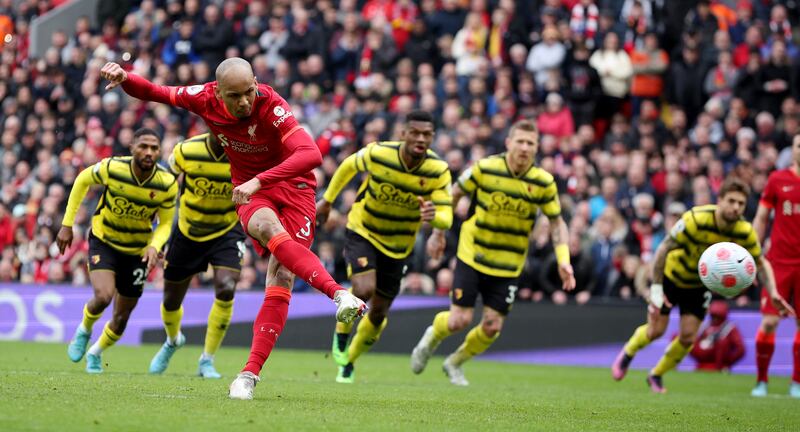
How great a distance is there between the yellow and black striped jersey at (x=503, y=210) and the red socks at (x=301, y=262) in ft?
15.6

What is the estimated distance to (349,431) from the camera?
7.23 m

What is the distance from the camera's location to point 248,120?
30.1 feet

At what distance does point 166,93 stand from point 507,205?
508cm

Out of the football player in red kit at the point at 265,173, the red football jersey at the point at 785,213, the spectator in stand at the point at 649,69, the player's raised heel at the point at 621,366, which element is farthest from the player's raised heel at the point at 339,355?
the spectator in stand at the point at 649,69

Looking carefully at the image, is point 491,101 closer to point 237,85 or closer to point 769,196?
point 769,196

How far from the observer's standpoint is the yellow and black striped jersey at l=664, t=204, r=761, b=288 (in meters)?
13.2

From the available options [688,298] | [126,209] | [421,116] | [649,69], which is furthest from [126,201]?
[649,69]

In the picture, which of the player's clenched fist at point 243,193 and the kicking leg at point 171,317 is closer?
the player's clenched fist at point 243,193

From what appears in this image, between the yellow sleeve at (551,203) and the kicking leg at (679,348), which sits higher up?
the yellow sleeve at (551,203)

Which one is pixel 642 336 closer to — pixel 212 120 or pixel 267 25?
pixel 212 120

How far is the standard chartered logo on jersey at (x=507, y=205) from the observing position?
13375 millimetres

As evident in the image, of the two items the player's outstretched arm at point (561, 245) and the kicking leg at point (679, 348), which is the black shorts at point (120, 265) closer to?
the player's outstretched arm at point (561, 245)

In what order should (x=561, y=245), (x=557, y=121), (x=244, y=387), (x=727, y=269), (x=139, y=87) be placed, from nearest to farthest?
(x=244, y=387) → (x=139, y=87) → (x=727, y=269) → (x=561, y=245) → (x=557, y=121)

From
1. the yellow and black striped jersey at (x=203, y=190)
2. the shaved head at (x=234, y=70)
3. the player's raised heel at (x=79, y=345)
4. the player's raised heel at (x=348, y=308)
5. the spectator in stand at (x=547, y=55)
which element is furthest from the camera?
the spectator in stand at (x=547, y=55)
